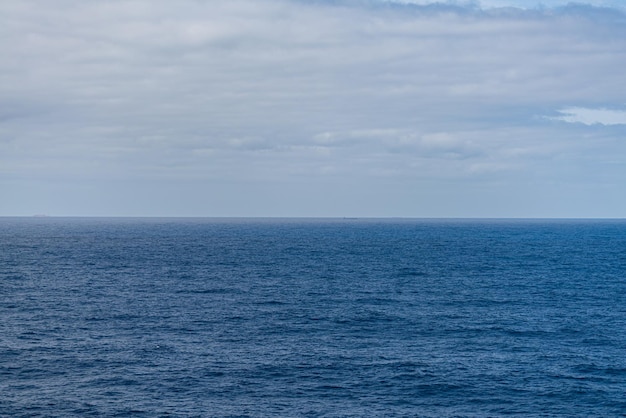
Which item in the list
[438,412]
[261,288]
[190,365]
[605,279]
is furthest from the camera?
[605,279]

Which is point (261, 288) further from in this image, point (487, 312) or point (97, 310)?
point (487, 312)

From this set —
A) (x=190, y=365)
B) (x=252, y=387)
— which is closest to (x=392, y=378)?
(x=252, y=387)

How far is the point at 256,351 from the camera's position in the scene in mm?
74875

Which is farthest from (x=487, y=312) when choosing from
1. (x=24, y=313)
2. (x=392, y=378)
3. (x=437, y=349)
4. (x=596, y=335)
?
(x=24, y=313)

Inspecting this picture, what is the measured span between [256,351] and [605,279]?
296ft

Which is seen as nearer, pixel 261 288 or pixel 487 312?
pixel 487 312

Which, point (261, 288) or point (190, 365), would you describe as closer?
point (190, 365)

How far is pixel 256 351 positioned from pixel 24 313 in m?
39.6

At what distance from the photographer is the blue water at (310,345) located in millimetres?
58906

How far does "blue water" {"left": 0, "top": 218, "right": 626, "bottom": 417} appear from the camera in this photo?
193ft

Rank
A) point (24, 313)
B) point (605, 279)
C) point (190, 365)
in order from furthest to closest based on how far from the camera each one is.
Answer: point (605, 279)
point (24, 313)
point (190, 365)

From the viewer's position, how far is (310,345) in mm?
77875

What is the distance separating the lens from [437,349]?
250 ft

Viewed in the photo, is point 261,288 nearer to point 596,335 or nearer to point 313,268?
point 313,268
